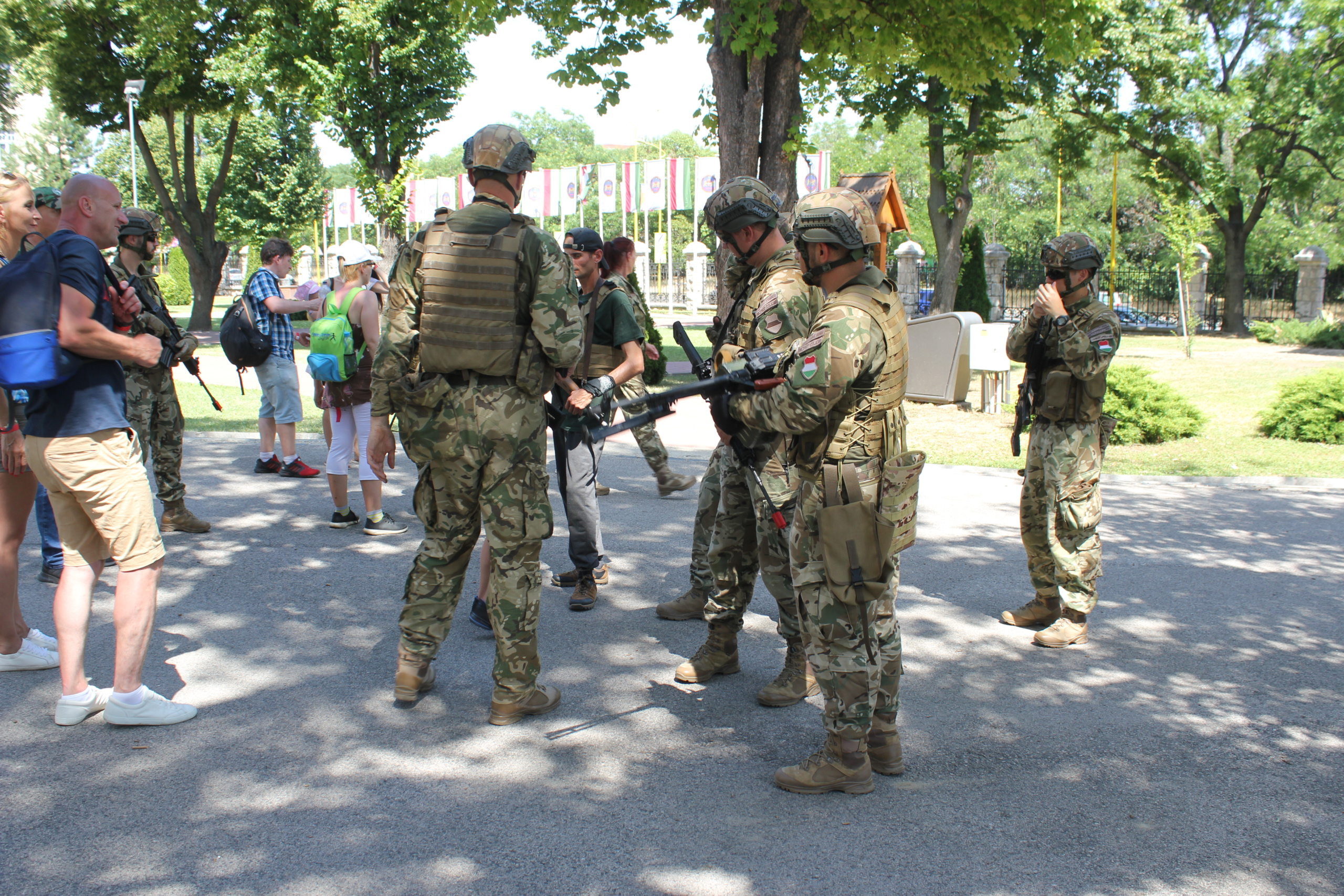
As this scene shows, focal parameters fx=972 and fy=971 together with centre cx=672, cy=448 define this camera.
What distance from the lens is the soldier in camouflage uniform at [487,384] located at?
3814 millimetres

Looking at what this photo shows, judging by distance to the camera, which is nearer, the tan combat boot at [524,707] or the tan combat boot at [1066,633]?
the tan combat boot at [524,707]

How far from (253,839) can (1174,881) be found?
285 centimetres

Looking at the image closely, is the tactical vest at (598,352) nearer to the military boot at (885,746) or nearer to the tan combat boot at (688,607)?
the tan combat boot at (688,607)

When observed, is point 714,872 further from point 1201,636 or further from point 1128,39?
point 1128,39

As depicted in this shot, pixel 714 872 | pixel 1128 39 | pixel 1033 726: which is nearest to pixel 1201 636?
pixel 1033 726

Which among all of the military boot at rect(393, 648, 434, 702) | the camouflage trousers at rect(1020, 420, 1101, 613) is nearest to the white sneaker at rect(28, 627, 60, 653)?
the military boot at rect(393, 648, 434, 702)

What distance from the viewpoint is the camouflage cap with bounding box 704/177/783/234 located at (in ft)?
13.9

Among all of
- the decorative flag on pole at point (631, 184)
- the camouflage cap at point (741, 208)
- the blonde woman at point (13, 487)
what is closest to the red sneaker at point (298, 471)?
the blonde woman at point (13, 487)

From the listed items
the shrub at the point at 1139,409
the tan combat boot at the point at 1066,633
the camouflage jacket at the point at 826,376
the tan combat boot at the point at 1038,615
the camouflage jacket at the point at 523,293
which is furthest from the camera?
the shrub at the point at 1139,409

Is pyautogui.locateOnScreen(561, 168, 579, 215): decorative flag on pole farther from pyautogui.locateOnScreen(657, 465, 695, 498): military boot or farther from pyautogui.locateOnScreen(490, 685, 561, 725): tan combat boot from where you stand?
pyautogui.locateOnScreen(490, 685, 561, 725): tan combat boot

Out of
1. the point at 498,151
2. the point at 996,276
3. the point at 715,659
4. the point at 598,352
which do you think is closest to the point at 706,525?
the point at 715,659

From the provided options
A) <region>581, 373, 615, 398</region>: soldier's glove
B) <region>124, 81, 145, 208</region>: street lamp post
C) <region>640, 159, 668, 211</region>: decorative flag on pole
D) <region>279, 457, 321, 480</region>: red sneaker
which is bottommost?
<region>279, 457, 321, 480</region>: red sneaker

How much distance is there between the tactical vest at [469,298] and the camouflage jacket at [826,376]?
Result: 3.48 feet

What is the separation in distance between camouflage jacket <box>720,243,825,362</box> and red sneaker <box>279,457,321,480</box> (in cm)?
513
